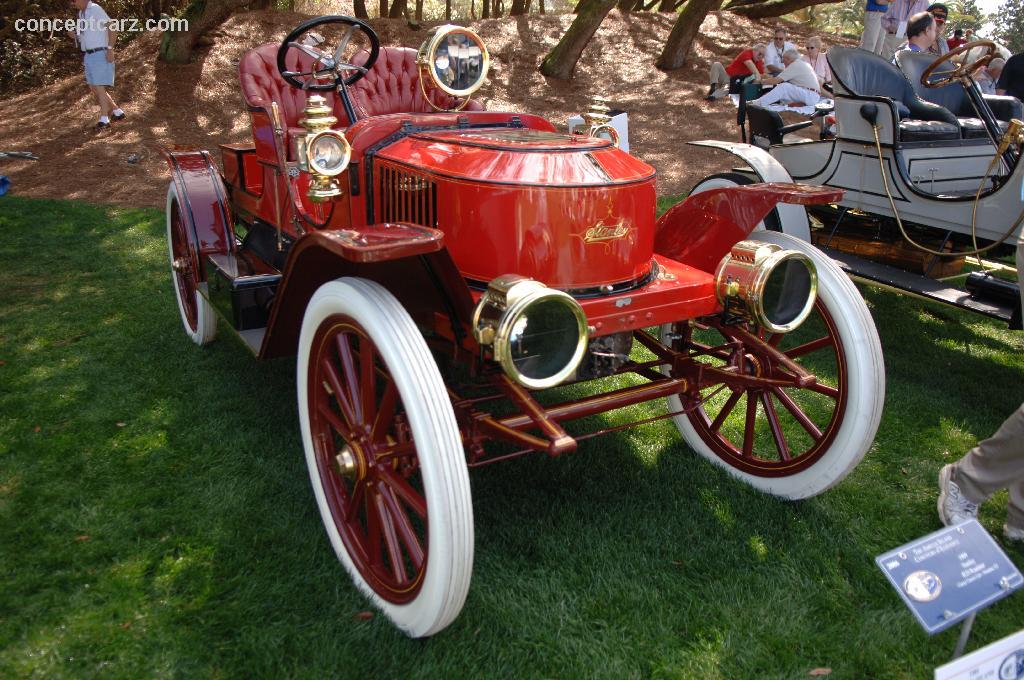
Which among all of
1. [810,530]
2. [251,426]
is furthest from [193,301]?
[810,530]

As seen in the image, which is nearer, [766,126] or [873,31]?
[766,126]

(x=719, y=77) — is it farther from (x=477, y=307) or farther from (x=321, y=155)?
(x=477, y=307)

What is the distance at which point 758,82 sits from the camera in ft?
30.5

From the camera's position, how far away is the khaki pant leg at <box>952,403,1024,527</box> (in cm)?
248

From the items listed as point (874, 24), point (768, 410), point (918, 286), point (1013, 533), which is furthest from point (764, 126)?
point (874, 24)

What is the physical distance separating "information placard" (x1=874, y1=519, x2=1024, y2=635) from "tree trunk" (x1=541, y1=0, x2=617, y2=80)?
33.9 ft

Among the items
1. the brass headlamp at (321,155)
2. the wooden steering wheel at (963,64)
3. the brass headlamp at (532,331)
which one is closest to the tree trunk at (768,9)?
the wooden steering wheel at (963,64)

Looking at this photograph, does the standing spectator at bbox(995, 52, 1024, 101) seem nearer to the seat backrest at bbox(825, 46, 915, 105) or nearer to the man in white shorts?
the seat backrest at bbox(825, 46, 915, 105)

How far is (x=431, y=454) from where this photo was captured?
6.02 ft

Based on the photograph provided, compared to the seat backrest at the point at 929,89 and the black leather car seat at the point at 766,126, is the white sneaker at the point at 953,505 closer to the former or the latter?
the black leather car seat at the point at 766,126

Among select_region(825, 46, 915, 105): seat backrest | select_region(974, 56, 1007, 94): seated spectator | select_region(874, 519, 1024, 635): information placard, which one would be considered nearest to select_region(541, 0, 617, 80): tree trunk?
select_region(974, 56, 1007, 94): seated spectator

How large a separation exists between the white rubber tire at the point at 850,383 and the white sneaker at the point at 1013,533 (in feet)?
2.16

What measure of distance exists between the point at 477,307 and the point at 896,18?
27.9 ft

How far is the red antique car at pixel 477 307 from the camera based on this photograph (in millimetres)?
1949
